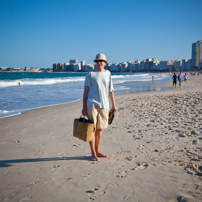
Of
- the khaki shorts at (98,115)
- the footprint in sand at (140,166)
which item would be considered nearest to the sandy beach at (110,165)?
the footprint in sand at (140,166)

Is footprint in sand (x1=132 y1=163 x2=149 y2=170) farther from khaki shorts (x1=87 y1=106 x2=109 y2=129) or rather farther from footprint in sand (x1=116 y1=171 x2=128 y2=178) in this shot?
khaki shorts (x1=87 y1=106 x2=109 y2=129)

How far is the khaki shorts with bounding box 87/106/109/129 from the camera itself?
9.02ft

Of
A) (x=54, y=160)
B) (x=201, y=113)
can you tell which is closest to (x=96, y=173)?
(x=54, y=160)

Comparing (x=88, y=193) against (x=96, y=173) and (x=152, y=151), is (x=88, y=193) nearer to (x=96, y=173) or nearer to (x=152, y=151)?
(x=96, y=173)

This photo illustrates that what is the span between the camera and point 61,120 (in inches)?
233

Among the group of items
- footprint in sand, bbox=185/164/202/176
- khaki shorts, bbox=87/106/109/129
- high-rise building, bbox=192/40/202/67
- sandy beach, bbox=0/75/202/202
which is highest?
high-rise building, bbox=192/40/202/67

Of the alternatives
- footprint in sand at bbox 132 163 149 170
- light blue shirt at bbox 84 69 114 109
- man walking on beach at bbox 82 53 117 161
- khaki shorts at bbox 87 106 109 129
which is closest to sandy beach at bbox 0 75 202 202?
footprint in sand at bbox 132 163 149 170

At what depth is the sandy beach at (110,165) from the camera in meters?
2.12

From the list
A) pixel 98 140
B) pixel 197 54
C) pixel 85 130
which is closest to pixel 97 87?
pixel 85 130

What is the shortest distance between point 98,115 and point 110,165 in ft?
2.70

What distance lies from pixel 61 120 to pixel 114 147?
9.49ft

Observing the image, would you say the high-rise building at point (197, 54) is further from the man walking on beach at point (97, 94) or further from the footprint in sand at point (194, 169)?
the man walking on beach at point (97, 94)

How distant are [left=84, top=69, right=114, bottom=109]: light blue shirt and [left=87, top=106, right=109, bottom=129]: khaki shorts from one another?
72 mm

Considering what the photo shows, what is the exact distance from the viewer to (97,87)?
8.92 feet
